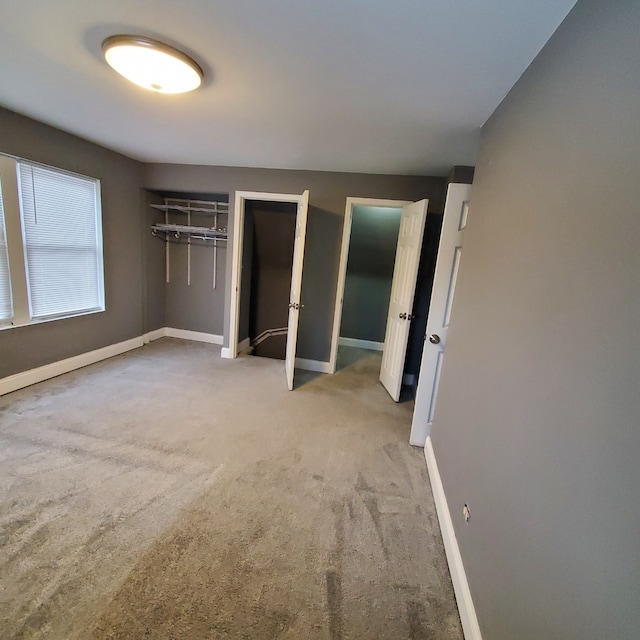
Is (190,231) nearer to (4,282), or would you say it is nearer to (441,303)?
(4,282)

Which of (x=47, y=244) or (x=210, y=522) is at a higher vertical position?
(x=47, y=244)

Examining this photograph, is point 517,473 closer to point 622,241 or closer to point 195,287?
point 622,241

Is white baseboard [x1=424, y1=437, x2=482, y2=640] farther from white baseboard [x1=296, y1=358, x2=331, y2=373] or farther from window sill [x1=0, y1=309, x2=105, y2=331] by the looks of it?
window sill [x1=0, y1=309, x2=105, y2=331]

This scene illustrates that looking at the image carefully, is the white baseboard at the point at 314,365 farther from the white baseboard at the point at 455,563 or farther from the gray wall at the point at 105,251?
the gray wall at the point at 105,251

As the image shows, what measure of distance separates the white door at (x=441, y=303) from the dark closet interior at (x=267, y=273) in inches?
101

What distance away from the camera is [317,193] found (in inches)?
141

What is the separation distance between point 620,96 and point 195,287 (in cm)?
462

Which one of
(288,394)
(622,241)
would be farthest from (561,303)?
(288,394)

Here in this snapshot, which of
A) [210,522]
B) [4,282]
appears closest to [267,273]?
[4,282]

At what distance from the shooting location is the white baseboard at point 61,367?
9.00 feet

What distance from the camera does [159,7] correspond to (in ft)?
4.11

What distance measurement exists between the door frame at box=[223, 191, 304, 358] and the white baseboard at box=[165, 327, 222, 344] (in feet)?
1.98

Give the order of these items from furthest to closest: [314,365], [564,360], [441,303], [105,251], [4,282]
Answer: [314,365], [105,251], [4,282], [441,303], [564,360]

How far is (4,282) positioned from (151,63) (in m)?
2.41
